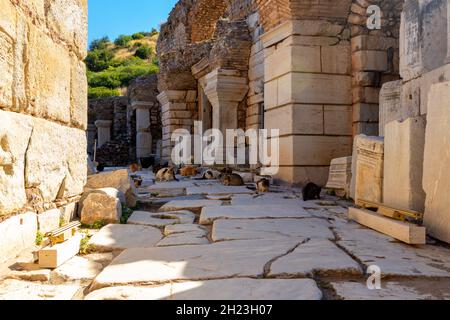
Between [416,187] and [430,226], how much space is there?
42cm

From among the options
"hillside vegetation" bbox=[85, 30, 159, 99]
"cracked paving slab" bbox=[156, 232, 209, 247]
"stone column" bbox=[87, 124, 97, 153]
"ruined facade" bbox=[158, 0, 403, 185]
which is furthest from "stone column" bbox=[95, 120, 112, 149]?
"cracked paving slab" bbox=[156, 232, 209, 247]

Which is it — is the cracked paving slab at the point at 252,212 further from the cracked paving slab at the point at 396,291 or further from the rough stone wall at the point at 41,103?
the cracked paving slab at the point at 396,291

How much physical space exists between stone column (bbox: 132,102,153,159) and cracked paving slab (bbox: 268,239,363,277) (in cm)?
1453

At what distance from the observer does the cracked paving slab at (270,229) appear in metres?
3.08

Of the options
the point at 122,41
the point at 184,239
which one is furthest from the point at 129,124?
the point at 122,41

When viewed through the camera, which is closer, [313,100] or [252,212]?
[252,212]

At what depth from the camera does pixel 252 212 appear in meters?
4.16

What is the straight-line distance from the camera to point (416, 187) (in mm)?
3314

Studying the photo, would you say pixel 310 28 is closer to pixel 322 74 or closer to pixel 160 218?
pixel 322 74

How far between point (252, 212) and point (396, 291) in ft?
7.51

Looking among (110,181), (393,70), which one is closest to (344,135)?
(393,70)

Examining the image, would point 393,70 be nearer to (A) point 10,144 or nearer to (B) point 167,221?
(B) point 167,221

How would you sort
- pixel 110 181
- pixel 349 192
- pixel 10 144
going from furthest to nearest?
pixel 349 192 < pixel 110 181 < pixel 10 144

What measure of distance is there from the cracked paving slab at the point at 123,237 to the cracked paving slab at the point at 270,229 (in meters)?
0.50
